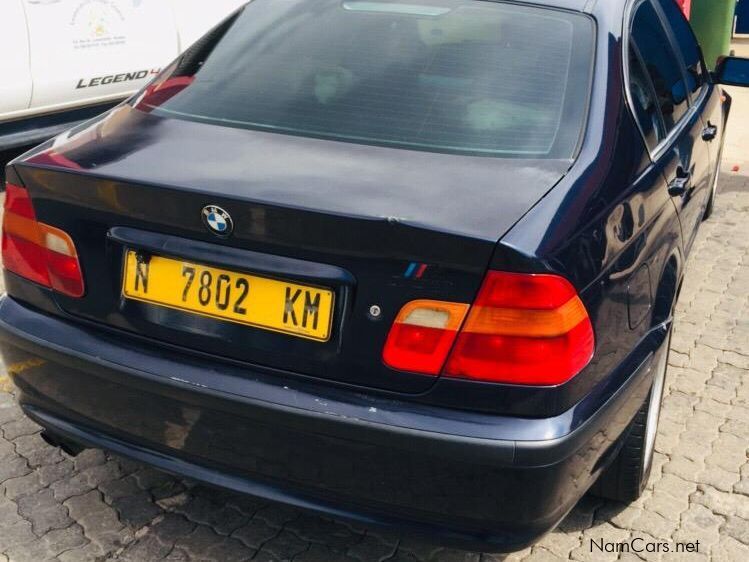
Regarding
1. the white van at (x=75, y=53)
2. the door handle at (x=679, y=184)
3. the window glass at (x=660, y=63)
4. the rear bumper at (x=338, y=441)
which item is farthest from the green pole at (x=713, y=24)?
the rear bumper at (x=338, y=441)

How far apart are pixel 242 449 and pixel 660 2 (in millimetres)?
2642

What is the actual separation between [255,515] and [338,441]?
0.85 metres

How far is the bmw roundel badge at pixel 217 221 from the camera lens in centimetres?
218

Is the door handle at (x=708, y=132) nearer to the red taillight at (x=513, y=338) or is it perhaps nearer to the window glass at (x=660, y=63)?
the window glass at (x=660, y=63)

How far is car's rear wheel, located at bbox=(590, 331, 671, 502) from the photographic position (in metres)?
2.83

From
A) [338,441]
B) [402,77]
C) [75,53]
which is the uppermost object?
[402,77]

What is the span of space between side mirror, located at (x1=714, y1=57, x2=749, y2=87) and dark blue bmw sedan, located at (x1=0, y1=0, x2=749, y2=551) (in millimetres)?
1452

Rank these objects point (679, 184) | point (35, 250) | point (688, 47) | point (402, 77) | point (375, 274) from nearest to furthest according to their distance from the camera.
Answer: point (375, 274) < point (35, 250) < point (402, 77) < point (679, 184) < point (688, 47)

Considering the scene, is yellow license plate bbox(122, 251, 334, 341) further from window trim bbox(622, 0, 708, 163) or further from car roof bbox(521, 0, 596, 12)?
car roof bbox(521, 0, 596, 12)

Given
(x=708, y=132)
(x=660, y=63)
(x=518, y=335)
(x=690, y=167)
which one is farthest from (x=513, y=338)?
(x=708, y=132)

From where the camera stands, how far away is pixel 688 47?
4152 millimetres

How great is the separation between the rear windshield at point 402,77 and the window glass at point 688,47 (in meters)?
1.26

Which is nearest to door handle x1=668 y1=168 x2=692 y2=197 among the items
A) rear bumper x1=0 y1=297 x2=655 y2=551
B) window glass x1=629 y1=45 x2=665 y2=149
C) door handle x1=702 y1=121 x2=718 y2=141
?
window glass x1=629 y1=45 x2=665 y2=149

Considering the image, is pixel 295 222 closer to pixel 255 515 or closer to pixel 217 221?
pixel 217 221
